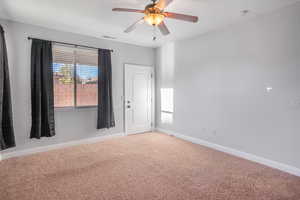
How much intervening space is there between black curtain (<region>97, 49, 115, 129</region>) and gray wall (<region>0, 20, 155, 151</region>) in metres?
0.19

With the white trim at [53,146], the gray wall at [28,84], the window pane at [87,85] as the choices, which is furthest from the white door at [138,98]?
the window pane at [87,85]

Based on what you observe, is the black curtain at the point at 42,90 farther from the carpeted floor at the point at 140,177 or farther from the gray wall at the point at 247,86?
the gray wall at the point at 247,86

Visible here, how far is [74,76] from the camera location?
13.4 feet

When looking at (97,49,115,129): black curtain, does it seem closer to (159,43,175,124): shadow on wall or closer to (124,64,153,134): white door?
(124,64,153,134): white door

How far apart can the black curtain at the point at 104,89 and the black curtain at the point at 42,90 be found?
42.2 inches

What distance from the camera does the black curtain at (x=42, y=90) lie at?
11.5 ft

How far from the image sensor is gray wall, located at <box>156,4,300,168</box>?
278 cm

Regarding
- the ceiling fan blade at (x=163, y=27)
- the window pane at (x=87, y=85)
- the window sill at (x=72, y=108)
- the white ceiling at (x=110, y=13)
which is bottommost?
the window sill at (x=72, y=108)

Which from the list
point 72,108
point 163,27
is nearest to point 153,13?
point 163,27

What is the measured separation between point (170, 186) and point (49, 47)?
11.9 ft

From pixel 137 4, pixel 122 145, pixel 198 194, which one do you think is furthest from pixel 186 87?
pixel 198 194

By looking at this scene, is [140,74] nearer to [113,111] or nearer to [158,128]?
[113,111]

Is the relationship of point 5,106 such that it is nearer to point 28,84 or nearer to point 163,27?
point 28,84

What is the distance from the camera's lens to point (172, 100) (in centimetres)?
499
